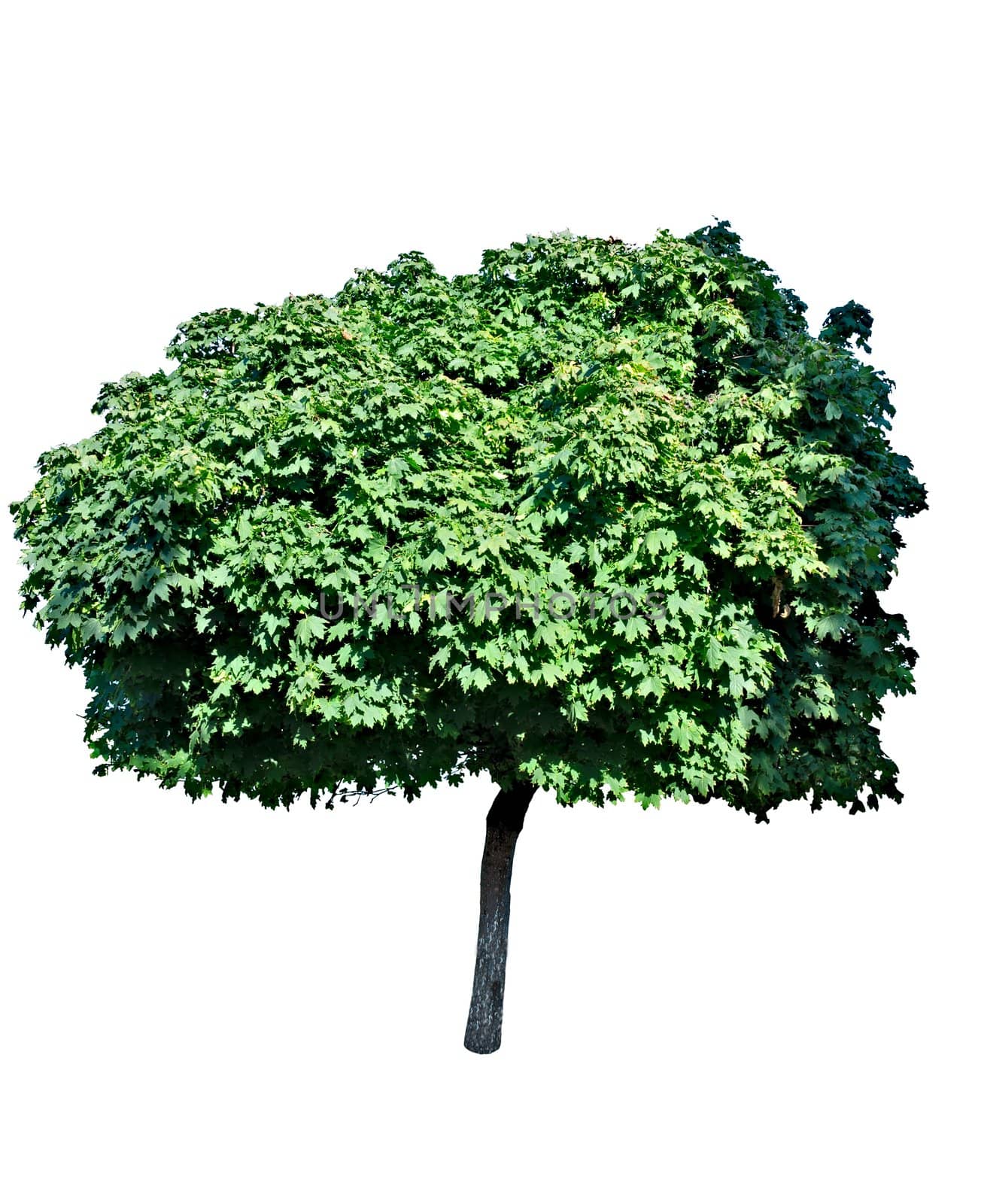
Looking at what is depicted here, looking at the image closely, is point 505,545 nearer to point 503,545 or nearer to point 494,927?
point 503,545

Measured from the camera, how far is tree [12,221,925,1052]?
31.0 feet

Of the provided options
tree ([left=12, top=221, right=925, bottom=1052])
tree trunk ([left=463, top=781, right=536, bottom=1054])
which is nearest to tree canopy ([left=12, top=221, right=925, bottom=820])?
tree ([left=12, top=221, right=925, bottom=1052])

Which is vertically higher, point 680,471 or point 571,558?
point 680,471

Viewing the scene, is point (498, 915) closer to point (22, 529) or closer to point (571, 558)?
point (571, 558)

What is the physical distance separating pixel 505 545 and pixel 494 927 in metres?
6.64

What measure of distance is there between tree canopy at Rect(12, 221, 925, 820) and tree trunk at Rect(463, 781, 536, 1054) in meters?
1.87

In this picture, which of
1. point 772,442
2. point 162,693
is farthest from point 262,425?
point 772,442

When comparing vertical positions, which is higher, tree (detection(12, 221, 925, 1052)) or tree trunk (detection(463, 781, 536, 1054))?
tree (detection(12, 221, 925, 1052))

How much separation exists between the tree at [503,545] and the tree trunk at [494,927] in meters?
1.78

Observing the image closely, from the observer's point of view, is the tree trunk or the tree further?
the tree trunk

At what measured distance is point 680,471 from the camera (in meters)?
9.74

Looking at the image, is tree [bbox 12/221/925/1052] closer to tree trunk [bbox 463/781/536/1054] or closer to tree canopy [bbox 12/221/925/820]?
tree canopy [bbox 12/221/925/820]

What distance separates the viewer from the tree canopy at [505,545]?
946 cm

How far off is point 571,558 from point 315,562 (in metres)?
2.60
